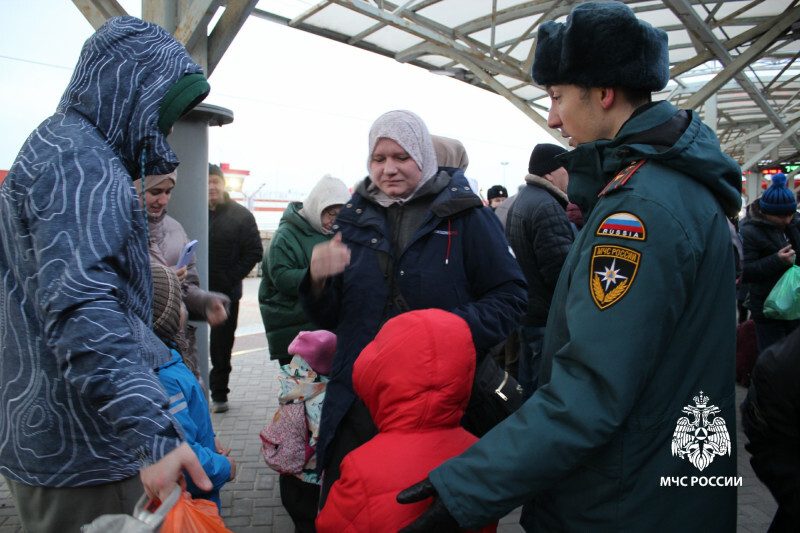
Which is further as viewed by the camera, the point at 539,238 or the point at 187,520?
the point at 539,238

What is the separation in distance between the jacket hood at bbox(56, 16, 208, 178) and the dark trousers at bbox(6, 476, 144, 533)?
33.4 inches

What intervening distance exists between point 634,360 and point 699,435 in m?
0.29

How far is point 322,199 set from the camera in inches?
152

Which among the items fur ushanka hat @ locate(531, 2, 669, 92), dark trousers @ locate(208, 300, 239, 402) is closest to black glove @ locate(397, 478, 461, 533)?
fur ushanka hat @ locate(531, 2, 669, 92)

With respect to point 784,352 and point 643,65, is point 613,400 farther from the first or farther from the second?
point 643,65

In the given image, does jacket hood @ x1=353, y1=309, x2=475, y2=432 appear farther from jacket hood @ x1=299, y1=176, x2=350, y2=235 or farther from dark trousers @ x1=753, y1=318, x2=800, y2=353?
dark trousers @ x1=753, y1=318, x2=800, y2=353

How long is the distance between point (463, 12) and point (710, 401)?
873 centimetres

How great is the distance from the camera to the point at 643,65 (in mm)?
1306

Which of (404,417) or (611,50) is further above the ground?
(611,50)

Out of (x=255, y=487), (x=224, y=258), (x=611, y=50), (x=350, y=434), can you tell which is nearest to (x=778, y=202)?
(x=611, y=50)

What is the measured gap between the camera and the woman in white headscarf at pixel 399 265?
205 cm

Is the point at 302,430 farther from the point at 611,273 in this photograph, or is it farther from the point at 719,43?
the point at 719,43

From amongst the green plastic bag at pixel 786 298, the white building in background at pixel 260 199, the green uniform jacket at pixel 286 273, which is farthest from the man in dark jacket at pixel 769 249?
the white building in background at pixel 260 199

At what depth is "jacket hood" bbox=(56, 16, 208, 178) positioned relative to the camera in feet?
4.63
